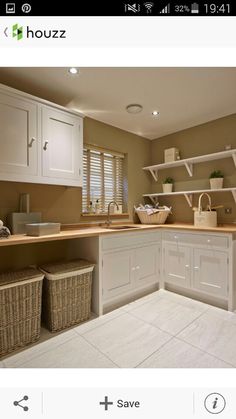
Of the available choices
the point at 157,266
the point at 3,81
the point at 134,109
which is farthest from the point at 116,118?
the point at 157,266

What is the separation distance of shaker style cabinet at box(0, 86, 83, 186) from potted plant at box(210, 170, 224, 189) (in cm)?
166

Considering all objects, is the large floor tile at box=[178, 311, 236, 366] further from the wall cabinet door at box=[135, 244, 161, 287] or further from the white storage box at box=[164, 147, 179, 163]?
the white storage box at box=[164, 147, 179, 163]

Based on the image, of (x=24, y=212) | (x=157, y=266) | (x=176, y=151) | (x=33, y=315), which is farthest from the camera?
(x=176, y=151)

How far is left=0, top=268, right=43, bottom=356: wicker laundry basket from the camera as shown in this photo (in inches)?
57.1

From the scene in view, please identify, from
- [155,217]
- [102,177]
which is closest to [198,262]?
[155,217]

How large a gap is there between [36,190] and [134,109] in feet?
4.78

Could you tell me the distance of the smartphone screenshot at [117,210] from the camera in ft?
1.85

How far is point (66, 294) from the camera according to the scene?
70.2 inches

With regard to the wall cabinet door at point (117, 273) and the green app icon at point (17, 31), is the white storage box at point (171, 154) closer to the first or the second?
the wall cabinet door at point (117, 273)

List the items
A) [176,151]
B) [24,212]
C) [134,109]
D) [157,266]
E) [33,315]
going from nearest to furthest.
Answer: [33,315], [24,212], [134,109], [157,266], [176,151]
